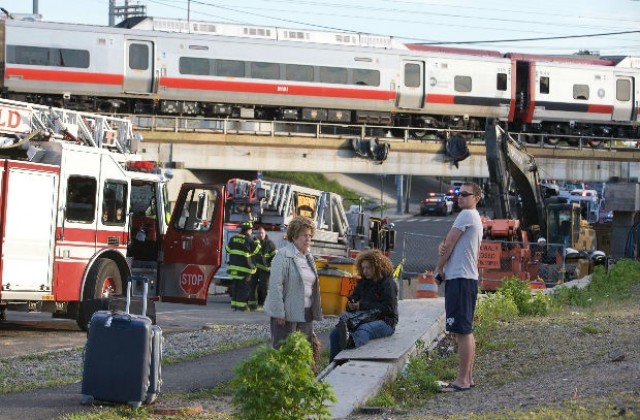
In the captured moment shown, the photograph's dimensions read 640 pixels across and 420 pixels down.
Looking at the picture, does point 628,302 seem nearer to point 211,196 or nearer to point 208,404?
point 211,196

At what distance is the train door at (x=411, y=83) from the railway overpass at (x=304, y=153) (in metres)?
1.92

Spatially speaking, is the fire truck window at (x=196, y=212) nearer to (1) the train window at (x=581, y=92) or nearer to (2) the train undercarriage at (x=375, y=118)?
(2) the train undercarriage at (x=375, y=118)

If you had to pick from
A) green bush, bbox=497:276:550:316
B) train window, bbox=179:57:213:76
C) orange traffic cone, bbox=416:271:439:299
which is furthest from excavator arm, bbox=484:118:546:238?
green bush, bbox=497:276:550:316

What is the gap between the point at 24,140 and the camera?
54.7 ft

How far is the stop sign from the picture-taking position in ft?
62.5

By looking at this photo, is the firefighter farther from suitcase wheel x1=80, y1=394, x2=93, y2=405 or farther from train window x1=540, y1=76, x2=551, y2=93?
train window x1=540, y1=76, x2=551, y2=93

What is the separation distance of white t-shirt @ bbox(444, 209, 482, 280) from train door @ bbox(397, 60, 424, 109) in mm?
38474

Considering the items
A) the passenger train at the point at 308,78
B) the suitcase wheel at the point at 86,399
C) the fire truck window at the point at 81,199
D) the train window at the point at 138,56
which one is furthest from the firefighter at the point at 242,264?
the train window at the point at 138,56

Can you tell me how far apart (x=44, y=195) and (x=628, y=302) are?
8765mm

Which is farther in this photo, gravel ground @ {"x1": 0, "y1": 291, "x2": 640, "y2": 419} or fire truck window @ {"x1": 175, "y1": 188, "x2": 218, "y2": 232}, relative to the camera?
fire truck window @ {"x1": 175, "y1": 188, "x2": 218, "y2": 232}

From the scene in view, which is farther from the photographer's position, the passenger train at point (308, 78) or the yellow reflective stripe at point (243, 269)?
the passenger train at point (308, 78)

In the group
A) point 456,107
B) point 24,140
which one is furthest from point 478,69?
point 24,140

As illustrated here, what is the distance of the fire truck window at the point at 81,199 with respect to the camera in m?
17.2

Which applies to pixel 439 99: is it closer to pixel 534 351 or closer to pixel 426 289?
pixel 426 289
